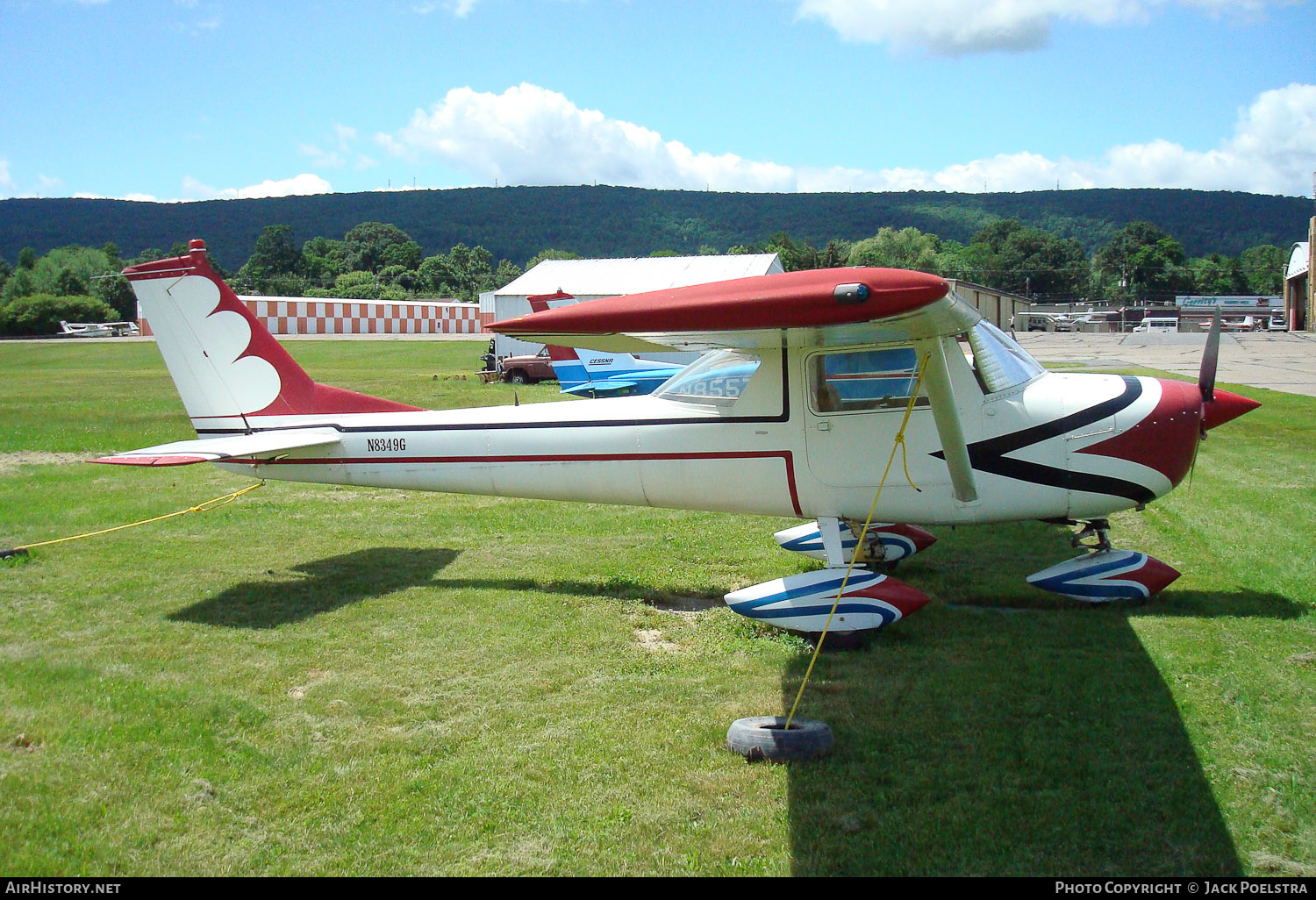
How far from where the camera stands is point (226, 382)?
7422 mm

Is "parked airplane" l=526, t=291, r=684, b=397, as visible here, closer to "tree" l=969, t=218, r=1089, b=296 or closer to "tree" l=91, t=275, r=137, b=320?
"tree" l=91, t=275, r=137, b=320

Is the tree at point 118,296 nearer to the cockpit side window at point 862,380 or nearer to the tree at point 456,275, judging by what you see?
the tree at point 456,275

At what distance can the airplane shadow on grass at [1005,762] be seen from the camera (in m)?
3.33

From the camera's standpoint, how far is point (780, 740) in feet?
13.5

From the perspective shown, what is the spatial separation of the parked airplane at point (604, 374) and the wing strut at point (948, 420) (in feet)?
50.9

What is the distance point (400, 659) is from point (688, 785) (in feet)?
7.68

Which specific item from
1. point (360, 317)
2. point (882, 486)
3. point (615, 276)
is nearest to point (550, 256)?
point (360, 317)

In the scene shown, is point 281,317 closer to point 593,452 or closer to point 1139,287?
point 593,452

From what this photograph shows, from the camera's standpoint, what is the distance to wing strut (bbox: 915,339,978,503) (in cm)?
480

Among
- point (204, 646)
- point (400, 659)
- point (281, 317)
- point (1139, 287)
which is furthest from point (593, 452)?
point (1139, 287)

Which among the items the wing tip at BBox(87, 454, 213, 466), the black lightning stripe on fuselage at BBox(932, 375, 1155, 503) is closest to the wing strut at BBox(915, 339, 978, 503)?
the black lightning stripe on fuselage at BBox(932, 375, 1155, 503)

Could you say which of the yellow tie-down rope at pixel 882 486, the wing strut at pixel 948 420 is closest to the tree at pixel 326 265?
the yellow tie-down rope at pixel 882 486

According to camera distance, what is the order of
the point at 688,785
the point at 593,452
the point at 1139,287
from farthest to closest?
the point at 1139,287, the point at 593,452, the point at 688,785

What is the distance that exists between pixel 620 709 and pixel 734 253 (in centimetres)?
10159
